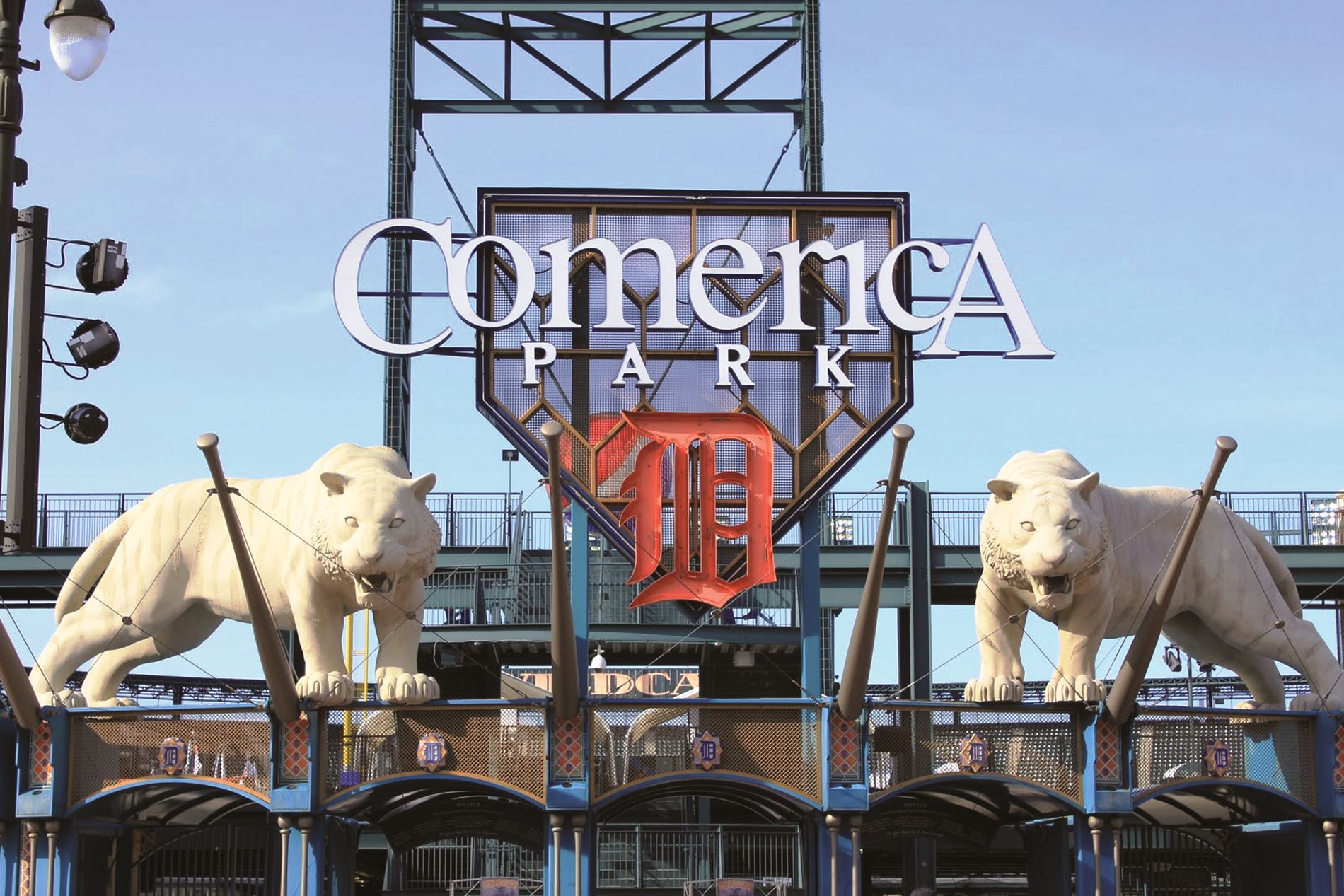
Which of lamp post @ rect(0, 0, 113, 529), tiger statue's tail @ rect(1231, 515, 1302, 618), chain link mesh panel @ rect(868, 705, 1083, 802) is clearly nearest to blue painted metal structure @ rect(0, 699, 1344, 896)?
chain link mesh panel @ rect(868, 705, 1083, 802)

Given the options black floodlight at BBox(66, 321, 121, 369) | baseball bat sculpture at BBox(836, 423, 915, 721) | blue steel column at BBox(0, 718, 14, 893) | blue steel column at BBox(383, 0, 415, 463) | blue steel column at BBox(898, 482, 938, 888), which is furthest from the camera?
blue steel column at BBox(898, 482, 938, 888)

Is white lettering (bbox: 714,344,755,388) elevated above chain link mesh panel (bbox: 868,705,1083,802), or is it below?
above

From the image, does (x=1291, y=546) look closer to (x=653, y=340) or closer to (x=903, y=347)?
(x=903, y=347)

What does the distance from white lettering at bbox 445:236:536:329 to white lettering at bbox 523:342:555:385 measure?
1.40ft

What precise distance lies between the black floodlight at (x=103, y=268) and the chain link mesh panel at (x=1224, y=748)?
45.5 feet

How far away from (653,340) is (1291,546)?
651 inches

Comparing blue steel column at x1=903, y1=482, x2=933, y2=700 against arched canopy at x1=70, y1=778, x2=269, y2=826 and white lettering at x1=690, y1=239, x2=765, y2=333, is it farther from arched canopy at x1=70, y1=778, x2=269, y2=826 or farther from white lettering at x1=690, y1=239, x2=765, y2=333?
arched canopy at x1=70, y1=778, x2=269, y2=826

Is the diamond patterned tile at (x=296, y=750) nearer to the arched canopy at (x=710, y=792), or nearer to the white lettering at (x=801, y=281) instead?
the arched canopy at (x=710, y=792)

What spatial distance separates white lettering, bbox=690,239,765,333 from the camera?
87.4ft

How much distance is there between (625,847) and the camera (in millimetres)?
35281

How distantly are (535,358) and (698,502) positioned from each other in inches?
118

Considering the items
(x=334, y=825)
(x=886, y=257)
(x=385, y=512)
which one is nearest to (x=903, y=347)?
(x=886, y=257)

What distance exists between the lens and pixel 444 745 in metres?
23.2

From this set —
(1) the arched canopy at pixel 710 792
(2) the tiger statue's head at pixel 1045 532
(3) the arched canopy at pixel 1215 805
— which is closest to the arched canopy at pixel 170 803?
(1) the arched canopy at pixel 710 792
